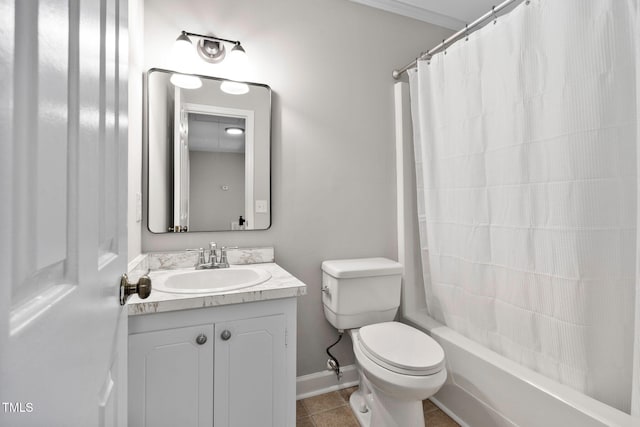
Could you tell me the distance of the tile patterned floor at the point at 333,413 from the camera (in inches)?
63.2

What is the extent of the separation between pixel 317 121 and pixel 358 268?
0.94 m

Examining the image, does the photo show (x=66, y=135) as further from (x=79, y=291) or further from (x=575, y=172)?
(x=575, y=172)

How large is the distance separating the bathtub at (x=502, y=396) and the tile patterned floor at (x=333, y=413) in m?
0.06

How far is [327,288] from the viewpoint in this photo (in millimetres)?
1802

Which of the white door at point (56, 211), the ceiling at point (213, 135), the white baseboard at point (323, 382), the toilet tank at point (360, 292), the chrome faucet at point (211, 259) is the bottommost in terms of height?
the white baseboard at point (323, 382)

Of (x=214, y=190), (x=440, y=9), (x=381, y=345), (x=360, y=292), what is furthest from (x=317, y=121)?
(x=381, y=345)

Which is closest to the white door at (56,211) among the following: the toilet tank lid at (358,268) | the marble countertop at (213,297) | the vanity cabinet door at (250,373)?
the marble countertop at (213,297)

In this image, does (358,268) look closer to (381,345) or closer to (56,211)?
(381,345)

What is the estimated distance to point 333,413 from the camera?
169 centimetres

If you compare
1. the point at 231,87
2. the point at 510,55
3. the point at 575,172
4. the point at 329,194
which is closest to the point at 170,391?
the point at 329,194

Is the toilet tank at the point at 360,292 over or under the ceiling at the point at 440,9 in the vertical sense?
under

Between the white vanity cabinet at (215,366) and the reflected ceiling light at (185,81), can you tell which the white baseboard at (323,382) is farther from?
the reflected ceiling light at (185,81)

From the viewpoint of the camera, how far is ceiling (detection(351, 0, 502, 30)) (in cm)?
202

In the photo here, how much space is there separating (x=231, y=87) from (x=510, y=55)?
4.60 ft
